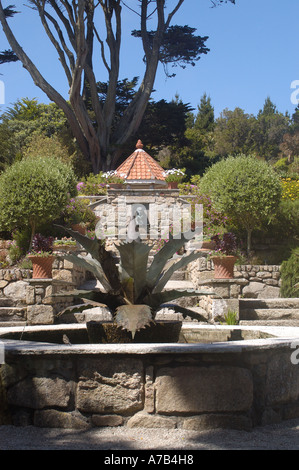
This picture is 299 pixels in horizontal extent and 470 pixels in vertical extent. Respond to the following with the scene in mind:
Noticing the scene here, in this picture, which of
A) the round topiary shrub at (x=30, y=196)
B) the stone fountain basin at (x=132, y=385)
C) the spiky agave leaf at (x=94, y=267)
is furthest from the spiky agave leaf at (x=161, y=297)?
the round topiary shrub at (x=30, y=196)

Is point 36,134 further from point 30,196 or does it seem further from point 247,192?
point 247,192

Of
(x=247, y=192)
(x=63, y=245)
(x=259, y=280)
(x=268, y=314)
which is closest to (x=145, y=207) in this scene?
(x=247, y=192)

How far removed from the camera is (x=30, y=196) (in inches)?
455

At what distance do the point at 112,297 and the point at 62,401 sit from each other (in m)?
1.10

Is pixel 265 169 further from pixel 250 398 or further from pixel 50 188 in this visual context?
pixel 250 398

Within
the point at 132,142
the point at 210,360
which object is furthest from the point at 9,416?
the point at 132,142

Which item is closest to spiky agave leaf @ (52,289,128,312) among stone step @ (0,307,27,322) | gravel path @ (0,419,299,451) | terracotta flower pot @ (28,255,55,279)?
gravel path @ (0,419,299,451)

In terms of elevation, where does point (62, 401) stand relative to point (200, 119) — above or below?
below

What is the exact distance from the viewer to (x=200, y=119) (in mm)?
40531

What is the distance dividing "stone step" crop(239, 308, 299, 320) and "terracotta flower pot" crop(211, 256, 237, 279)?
0.68 meters

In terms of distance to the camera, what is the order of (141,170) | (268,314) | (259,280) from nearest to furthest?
(268,314) → (259,280) → (141,170)

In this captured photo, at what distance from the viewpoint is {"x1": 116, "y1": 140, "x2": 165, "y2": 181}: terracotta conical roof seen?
17.9 metres

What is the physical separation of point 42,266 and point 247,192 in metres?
5.41
